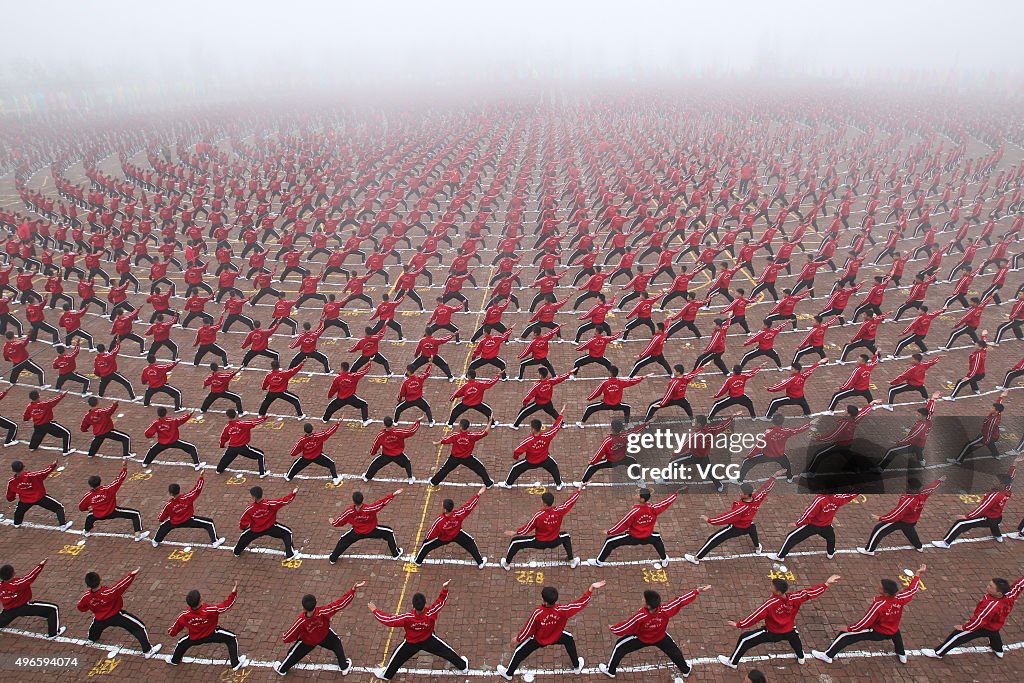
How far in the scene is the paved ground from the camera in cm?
853

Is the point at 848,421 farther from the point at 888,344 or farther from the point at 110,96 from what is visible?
the point at 110,96

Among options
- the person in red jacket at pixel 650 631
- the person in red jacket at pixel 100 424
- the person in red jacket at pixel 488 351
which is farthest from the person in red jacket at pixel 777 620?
the person in red jacket at pixel 100 424

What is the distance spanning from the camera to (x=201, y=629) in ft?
26.1

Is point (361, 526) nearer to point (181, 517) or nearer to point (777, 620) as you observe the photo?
point (181, 517)

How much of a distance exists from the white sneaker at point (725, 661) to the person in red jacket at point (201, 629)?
6446 millimetres

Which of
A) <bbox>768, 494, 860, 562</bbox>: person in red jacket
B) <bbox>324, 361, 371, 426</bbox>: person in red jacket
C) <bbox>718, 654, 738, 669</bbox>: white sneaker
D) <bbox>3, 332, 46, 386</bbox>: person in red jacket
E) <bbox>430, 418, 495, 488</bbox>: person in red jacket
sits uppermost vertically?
<bbox>3, 332, 46, 386</bbox>: person in red jacket

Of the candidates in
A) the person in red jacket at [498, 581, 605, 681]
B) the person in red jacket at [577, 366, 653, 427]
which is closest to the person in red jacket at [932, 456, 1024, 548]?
the person in red jacket at [577, 366, 653, 427]

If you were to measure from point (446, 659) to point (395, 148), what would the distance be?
43.4m

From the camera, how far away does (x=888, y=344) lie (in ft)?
57.1

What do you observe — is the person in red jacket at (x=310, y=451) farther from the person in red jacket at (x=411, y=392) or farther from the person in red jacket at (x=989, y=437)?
the person in red jacket at (x=989, y=437)

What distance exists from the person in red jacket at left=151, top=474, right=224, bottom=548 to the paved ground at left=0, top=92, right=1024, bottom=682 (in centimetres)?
22

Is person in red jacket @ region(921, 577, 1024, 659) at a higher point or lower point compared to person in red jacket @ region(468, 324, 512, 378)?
lower

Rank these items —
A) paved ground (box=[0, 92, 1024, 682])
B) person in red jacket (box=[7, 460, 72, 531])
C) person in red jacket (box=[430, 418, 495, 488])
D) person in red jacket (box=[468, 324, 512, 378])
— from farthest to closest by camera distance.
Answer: person in red jacket (box=[468, 324, 512, 378]), person in red jacket (box=[430, 418, 495, 488]), person in red jacket (box=[7, 460, 72, 531]), paved ground (box=[0, 92, 1024, 682])

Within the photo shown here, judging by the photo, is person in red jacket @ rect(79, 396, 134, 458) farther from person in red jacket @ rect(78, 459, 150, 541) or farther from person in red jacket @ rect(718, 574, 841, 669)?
person in red jacket @ rect(718, 574, 841, 669)
